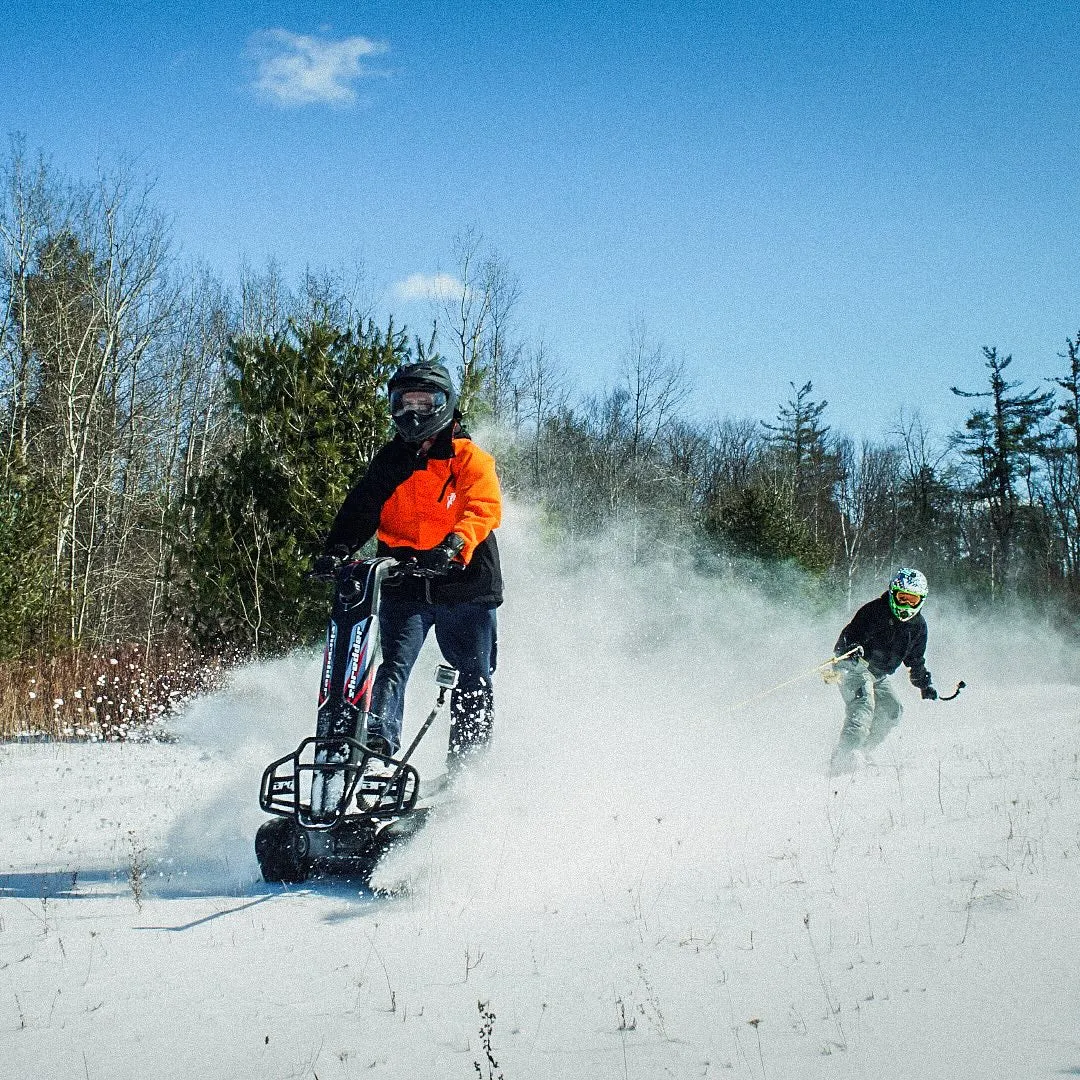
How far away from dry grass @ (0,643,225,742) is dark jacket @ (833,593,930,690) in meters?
7.43

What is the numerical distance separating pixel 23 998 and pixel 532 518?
14.0 meters

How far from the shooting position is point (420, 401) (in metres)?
5.17

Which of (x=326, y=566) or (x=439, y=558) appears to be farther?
(x=326, y=566)

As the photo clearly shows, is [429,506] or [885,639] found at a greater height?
[429,506]

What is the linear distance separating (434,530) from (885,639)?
543cm

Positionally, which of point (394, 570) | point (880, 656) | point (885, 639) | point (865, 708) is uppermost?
point (394, 570)

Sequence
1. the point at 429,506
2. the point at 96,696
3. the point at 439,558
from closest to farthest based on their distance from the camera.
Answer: the point at 439,558 → the point at 429,506 → the point at 96,696

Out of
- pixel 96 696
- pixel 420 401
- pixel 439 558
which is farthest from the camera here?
pixel 96 696

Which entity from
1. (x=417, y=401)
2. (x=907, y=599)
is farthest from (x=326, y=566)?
(x=907, y=599)

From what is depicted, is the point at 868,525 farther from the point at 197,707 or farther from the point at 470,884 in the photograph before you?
the point at 470,884

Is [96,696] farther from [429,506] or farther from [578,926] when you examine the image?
[578,926]

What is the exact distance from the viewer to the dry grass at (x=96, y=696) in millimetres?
11519

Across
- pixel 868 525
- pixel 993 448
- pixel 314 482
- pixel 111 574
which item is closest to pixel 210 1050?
pixel 314 482

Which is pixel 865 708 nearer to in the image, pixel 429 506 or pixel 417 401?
pixel 429 506
